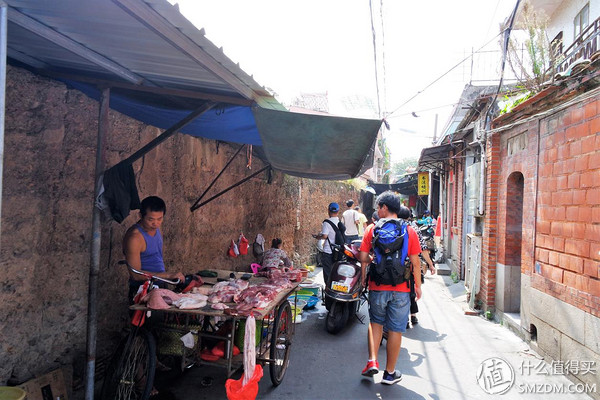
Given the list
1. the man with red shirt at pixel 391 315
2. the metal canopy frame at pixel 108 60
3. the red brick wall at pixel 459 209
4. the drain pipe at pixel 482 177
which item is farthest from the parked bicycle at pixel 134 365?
the red brick wall at pixel 459 209

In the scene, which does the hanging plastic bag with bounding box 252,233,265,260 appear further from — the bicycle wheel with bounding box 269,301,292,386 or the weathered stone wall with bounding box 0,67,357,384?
the bicycle wheel with bounding box 269,301,292,386

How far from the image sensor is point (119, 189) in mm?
3771

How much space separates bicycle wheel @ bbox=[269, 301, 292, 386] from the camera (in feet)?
14.0

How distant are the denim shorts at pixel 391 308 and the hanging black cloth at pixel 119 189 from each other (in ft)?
9.19

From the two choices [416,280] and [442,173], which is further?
[442,173]

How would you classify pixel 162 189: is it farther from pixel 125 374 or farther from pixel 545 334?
pixel 545 334

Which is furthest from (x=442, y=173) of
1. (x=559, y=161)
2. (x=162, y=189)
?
(x=162, y=189)

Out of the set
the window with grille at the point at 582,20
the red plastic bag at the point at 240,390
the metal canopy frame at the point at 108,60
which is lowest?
the red plastic bag at the point at 240,390

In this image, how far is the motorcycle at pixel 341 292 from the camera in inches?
246

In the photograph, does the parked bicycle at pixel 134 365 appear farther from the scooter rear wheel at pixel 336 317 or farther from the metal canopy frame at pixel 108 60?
the scooter rear wheel at pixel 336 317

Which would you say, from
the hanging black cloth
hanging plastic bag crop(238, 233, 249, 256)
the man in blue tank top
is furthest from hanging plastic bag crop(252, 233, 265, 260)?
the hanging black cloth

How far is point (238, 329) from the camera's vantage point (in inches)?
153

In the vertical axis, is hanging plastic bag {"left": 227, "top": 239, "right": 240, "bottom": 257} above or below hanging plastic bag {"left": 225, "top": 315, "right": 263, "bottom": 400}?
above

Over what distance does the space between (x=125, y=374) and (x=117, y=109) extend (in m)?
2.66
